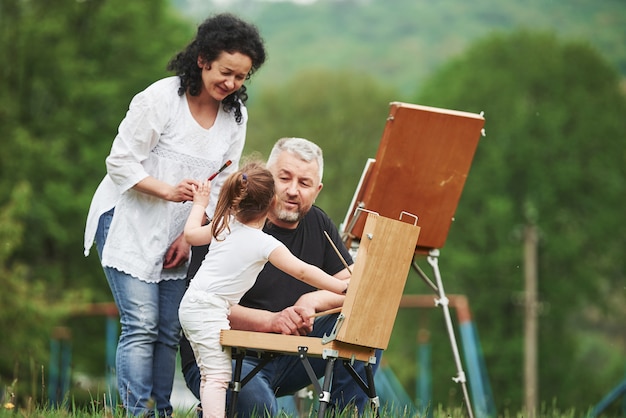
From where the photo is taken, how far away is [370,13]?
2328 inches

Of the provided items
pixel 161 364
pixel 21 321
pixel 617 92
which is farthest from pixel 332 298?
pixel 617 92

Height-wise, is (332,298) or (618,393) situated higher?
(332,298)

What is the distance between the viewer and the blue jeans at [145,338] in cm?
506

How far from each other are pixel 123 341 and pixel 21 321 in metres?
12.6

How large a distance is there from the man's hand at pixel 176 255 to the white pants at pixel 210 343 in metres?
0.82

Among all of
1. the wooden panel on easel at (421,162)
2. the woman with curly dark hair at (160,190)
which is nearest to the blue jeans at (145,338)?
the woman with curly dark hair at (160,190)

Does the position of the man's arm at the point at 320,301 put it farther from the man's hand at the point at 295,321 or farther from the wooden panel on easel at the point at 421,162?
the wooden panel on easel at the point at 421,162

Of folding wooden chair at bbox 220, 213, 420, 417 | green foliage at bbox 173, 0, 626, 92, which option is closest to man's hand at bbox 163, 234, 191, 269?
folding wooden chair at bbox 220, 213, 420, 417

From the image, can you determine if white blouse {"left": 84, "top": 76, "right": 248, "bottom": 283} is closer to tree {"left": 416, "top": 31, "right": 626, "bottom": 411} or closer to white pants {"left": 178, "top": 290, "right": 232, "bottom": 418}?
white pants {"left": 178, "top": 290, "right": 232, "bottom": 418}

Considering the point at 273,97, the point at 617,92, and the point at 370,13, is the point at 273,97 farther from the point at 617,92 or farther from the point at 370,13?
the point at 370,13

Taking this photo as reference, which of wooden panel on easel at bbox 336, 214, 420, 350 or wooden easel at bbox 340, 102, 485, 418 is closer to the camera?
wooden panel on easel at bbox 336, 214, 420, 350

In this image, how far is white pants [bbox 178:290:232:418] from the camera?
14.4 feet

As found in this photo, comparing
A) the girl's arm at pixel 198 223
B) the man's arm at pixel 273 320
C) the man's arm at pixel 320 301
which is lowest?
the man's arm at pixel 273 320

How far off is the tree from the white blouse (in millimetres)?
20052
